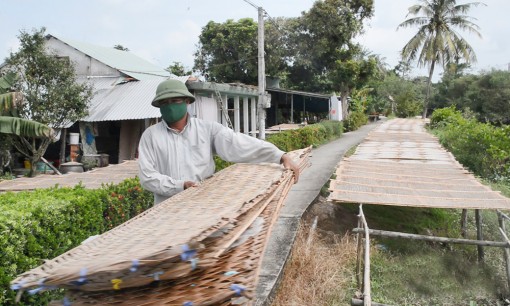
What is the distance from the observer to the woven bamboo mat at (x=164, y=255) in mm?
1569

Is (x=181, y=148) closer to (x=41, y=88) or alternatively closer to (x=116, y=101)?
(x=41, y=88)

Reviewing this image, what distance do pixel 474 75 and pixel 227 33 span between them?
2189cm

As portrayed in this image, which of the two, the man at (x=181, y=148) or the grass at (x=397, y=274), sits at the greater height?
the man at (x=181, y=148)

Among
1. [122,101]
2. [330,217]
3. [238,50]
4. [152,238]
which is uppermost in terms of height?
[238,50]

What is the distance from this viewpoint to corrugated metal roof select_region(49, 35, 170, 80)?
1758 cm

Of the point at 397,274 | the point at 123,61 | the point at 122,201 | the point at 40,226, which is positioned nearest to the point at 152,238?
the point at 40,226

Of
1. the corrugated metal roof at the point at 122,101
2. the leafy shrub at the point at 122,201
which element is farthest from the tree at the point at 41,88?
the leafy shrub at the point at 122,201

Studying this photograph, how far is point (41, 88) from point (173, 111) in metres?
12.5

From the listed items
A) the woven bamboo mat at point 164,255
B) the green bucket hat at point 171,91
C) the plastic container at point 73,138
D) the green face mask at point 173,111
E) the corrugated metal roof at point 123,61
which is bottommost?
the woven bamboo mat at point 164,255

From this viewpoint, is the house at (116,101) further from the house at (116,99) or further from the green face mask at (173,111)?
A: the green face mask at (173,111)

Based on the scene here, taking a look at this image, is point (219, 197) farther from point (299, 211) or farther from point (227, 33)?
point (227, 33)

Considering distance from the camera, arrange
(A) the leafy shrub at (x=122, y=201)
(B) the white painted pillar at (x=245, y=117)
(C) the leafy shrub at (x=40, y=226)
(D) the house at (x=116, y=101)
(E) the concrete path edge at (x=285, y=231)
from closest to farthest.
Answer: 1. (C) the leafy shrub at (x=40, y=226)
2. (E) the concrete path edge at (x=285, y=231)
3. (A) the leafy shrub at (x=122, y=201)
4. (D) the house at (x=116, y=101)
5. (B) the white painted pillar at (x=245, y=117)

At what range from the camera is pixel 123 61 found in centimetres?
1955

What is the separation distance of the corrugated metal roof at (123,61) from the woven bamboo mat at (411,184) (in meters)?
11.4
